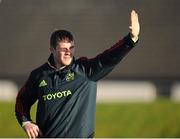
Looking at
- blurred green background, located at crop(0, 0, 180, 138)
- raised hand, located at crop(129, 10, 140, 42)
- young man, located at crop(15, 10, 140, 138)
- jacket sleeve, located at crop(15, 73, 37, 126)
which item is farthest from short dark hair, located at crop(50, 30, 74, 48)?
blurred green background, located at crop(0, 0, 180, 138)

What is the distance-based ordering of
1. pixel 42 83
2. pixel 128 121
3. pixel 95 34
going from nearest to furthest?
pixel 42 83
pixel 128 121
pixel 95 34

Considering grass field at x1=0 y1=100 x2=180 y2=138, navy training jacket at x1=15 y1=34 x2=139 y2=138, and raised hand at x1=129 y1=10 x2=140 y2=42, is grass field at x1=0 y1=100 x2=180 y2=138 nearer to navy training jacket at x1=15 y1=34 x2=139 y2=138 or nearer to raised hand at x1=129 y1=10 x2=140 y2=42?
navy training jacket at x1=15 y1=34 x2=139 y2=138

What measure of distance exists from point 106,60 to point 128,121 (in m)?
8.82

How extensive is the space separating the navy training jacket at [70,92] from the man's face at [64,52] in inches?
3.8

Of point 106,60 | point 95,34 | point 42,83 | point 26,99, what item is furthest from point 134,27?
point 95,34

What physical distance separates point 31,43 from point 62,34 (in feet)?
45.6

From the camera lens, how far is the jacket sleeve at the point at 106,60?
12.3 feet

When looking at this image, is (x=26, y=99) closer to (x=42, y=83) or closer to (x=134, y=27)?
(x=42, y=83)

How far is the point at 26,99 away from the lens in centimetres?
397

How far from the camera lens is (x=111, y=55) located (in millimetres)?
3793

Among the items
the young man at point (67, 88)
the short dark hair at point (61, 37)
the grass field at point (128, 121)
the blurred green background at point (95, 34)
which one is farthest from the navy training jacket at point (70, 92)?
the blurred green background at point (95, 34)

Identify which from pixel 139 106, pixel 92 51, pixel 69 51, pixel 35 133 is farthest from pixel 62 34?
pixel 92 51

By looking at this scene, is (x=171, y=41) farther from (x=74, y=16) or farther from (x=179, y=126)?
(x=179, y=126)

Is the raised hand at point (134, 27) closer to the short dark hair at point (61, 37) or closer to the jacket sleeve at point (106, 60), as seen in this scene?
the jacket sleeve at point (106, 60)
